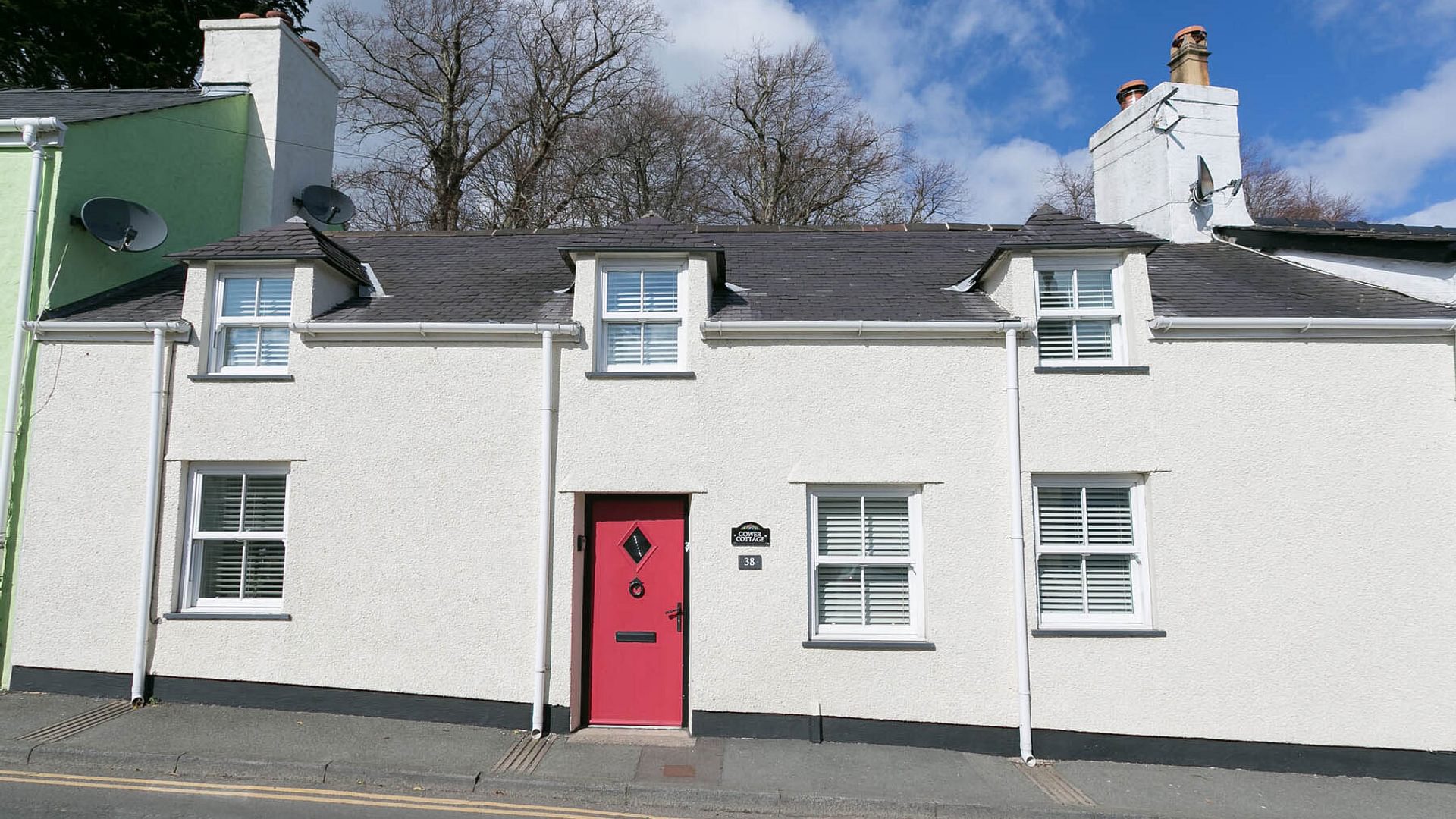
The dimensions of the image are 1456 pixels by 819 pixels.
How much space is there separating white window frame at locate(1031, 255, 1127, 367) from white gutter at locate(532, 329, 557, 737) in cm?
474

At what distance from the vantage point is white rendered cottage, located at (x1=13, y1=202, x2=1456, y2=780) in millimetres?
6984

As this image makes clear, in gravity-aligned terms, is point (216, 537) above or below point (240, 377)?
below

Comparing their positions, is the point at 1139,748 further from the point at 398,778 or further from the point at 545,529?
the point at 398,778

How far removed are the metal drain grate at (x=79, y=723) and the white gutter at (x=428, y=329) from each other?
3848 mm

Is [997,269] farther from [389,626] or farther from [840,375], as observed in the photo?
[389,626]

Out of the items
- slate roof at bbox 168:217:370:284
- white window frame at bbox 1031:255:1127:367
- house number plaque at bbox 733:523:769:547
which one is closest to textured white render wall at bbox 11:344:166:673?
slate roof at bbox 168:217:370:284

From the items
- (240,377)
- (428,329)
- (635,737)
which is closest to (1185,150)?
(428,329)

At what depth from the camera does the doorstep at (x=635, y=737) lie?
6891mm

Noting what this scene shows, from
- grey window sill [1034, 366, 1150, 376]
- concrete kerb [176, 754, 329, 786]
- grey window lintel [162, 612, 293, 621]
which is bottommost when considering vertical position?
concrete kerb [176, 754, 329, 786]

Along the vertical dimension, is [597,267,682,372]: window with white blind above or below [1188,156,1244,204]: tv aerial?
below

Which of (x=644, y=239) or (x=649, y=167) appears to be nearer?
(x=644, y=239)

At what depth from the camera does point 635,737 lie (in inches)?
279

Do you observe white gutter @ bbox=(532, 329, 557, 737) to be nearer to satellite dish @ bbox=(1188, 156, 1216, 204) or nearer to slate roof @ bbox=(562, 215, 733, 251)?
slate roof @ bbox=(562, 215, 733, 251)

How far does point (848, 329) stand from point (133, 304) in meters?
7.63
